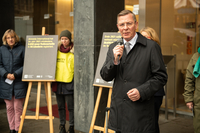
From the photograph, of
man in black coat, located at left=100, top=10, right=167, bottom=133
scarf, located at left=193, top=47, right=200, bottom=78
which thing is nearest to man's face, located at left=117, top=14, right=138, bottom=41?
man in black coat, located at left=100, top=10, right=167, bottom=133

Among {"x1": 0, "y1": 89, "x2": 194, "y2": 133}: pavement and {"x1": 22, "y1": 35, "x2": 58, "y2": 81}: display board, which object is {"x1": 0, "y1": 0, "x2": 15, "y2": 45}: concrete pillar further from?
{"x1": 22, "y1": 35, "x2": 58, "y2": 81}: display board

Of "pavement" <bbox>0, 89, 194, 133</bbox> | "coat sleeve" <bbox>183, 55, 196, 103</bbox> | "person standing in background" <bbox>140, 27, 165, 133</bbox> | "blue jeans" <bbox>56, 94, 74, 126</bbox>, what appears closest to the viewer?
"coat sleeve" <bbox>183, 55, 196, 103</bbox>

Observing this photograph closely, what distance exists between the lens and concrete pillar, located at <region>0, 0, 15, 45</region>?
7391 millimetres

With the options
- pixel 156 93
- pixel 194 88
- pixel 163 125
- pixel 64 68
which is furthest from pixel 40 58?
pixel 163 125

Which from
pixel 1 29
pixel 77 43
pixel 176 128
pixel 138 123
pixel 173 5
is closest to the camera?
pixel 138 123

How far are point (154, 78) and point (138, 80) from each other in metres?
0.15

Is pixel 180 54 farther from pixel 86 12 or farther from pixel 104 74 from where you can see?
pixel 104 74

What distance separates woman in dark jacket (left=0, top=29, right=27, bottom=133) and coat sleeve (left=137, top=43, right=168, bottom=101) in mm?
2983

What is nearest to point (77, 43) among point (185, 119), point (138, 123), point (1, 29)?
point (138, 123)

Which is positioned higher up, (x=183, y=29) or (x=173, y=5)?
(x=173, y=5)

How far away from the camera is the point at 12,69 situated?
4688mm

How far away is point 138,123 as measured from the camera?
233 centimetres

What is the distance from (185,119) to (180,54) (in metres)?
1.68

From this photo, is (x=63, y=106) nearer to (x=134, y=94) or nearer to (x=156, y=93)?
(x=156, y=93)
